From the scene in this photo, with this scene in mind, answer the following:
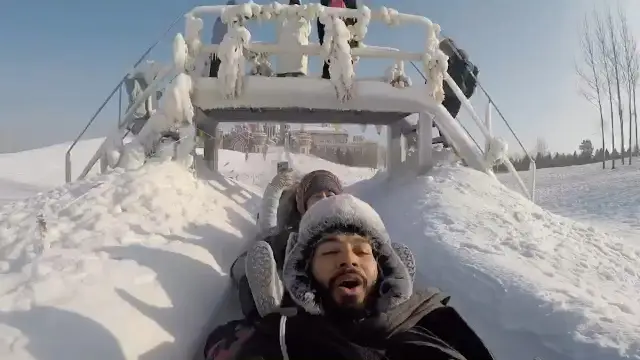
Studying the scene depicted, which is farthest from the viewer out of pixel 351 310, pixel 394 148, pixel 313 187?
pixel 394 148

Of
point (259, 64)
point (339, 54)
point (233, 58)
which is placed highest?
point (259, 64)

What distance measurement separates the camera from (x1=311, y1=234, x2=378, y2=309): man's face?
185cm

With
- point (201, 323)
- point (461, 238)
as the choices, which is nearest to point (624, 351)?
point (461, 238)

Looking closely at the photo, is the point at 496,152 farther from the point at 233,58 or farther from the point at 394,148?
the point at 233,58

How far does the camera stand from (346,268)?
1.89 m

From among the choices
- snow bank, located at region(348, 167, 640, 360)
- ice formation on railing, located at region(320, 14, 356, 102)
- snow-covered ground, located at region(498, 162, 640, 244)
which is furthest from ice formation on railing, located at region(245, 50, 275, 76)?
snow-covered ground, located at region(498, 162, 640, 244)

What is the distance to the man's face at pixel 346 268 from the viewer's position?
72.7 inches

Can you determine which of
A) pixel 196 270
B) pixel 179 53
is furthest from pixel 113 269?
pixel 179 53

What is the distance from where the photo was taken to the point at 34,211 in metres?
3.82

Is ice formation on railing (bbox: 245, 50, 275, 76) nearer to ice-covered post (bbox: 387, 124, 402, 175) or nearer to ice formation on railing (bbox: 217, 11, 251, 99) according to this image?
ice formation on railing (bbox: 217, 11, 251, 99)

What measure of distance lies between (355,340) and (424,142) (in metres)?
5.50

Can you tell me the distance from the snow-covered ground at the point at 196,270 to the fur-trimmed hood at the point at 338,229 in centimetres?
101

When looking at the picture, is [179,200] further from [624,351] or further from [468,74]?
[468,74]

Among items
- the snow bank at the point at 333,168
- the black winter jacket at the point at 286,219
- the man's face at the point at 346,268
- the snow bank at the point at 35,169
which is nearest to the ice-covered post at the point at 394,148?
the black winter jacket at the point at 286,219
